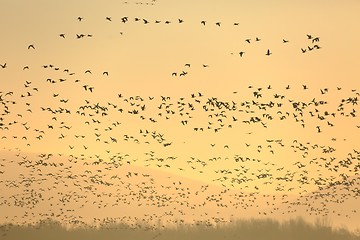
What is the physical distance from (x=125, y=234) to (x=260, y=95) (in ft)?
412

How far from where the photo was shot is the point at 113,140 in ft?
197

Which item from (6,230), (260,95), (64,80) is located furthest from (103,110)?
(6,230)

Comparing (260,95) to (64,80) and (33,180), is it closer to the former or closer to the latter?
(64,80)

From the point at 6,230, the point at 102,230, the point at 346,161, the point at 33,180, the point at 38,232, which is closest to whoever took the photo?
the point at 346,161

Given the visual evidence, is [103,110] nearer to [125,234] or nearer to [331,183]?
[331,183]

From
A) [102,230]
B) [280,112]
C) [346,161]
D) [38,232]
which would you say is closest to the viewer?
[280,112]

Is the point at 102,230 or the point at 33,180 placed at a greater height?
the point at 102,230

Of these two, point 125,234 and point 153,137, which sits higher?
point 125,234

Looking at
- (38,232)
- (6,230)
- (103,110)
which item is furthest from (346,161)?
(38,232)

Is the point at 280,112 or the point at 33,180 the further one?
the point at 33,180

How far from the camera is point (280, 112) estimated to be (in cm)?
5778

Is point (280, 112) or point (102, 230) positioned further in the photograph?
point (102, 230)

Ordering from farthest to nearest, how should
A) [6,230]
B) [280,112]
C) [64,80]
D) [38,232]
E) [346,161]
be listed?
[38,232] → [6,230] → [346,161] → [280,112] → [64,80]

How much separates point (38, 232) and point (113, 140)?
105140 millimetres
